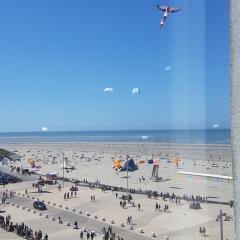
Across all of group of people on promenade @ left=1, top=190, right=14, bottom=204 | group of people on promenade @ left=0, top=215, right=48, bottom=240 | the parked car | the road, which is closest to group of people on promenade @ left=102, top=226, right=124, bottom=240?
the road

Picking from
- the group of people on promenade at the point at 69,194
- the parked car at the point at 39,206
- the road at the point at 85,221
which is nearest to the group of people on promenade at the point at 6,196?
the road at the point at 85,221

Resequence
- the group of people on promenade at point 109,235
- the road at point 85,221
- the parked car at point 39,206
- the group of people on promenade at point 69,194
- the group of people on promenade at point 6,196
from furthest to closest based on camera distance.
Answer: the group of people on promenade at point 69,194 < the group of people on promenade at point 6,196 < the parked car at point 39,206 < the road at point 85,221 < the group of people on promenade at point 109,235

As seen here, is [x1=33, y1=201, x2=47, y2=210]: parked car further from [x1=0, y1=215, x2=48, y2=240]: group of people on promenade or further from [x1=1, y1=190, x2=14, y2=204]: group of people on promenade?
[x1=1, y1=190, x2=14, y2=204]: group of people on promenade

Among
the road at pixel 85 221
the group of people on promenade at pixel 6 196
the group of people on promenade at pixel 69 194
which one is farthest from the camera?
the group of people on promenade at pixel 69 194

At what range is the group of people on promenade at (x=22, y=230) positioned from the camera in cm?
2198

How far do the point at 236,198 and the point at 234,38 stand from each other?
→ 2.83ft

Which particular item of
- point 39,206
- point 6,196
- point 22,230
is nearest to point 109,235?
point 22,230

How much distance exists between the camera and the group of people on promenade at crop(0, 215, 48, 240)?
21984 millimetres

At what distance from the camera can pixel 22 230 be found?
76.0 feet

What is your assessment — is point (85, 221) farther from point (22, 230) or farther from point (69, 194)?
point (69, 194)

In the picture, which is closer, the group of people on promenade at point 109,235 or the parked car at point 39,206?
the group of people on promenade at point 109,235

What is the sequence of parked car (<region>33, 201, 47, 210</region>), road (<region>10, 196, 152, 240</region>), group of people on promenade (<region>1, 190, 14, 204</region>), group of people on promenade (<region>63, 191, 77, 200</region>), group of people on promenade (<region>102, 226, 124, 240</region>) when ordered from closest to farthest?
group of people on promenade (<region>102, 226, 124, 240</region>) → road (<region>10, 196, 152, 240</region>) → parked car (<region>33, 201, 47, 210</region>) → group of people on promenade (<region>1, 190, 14, 204</region>) → group of people on promenade (<region>63, 191, 77, 200</region>)

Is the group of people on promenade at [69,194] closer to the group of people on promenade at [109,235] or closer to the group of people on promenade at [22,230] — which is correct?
the group of people on promenade at [22,230]

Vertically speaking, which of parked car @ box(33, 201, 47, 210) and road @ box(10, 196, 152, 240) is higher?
parked car @ box(33, 201, 47, 210)
